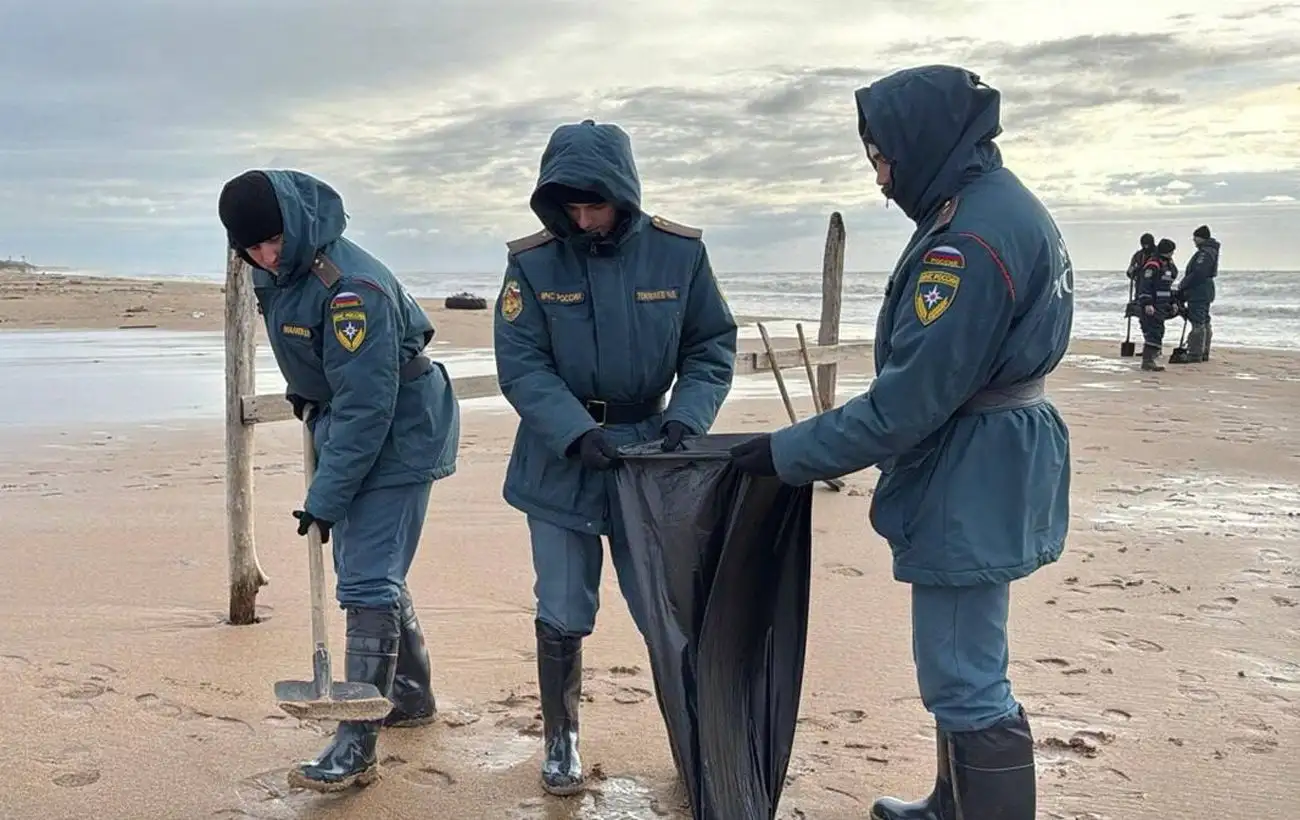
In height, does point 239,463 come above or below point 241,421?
below

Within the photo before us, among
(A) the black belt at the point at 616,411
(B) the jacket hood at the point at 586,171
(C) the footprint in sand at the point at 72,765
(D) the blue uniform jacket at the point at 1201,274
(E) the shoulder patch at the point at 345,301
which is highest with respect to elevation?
(D) the blue uniform jacket at the point at 1201,274

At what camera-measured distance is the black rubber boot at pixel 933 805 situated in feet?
9.85

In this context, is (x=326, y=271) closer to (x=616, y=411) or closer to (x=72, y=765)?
(x=616, y=411)

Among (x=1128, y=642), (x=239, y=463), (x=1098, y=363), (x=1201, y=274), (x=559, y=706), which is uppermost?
(x=1201, y=274)

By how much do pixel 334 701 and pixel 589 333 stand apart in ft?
3.92

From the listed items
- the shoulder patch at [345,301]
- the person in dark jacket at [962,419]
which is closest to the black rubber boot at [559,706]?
the person in dark jacket at [962,419]

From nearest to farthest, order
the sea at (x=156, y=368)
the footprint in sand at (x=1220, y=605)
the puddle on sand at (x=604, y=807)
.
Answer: the puddle on sand at (x=604, y=807), the footprint in sand at (x=1220, y=605), the sea at (x=156, y=368)

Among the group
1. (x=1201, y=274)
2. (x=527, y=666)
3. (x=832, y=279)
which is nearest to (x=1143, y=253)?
(x=1201, y=274)

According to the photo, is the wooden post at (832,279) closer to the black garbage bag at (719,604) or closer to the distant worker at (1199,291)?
the black garbage bag at (719,604)

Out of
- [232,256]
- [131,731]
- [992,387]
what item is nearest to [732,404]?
[232,256]

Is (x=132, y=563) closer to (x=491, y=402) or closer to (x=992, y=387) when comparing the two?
(x=992, y=387)

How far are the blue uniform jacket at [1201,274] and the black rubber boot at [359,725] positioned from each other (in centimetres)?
1440

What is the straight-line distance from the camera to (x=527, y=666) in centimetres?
436

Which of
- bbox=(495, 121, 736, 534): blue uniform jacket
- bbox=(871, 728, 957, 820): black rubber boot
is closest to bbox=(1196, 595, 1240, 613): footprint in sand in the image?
bbox=(871, 728, 957, 820): black rubber boot
